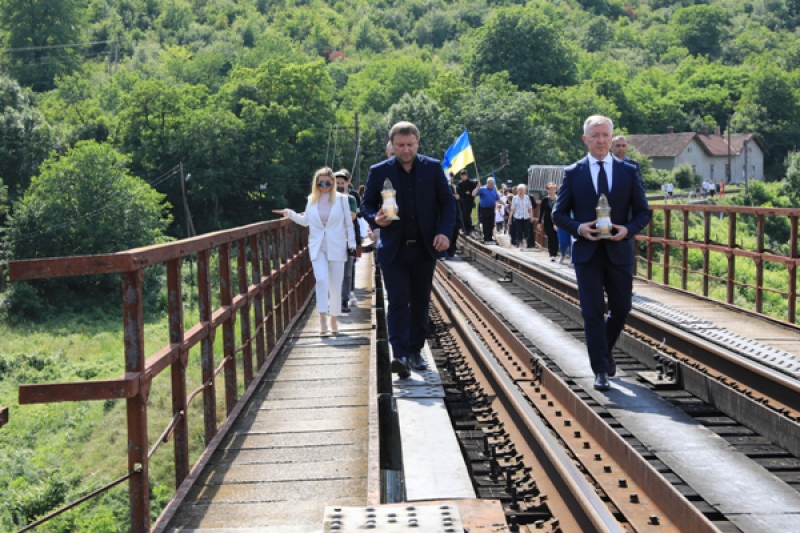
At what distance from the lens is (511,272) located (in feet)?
62.5

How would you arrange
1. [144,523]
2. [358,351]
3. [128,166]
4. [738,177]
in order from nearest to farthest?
[144,523]
[358,351]
[128,166]
[738,177]

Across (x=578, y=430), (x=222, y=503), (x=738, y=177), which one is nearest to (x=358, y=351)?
(x=578, y=430)

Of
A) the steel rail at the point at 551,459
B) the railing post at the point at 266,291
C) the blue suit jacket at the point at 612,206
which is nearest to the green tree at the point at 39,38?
the railing post at the point at 266,291

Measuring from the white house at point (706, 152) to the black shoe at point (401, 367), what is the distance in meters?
113

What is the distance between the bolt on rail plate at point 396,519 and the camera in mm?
4098

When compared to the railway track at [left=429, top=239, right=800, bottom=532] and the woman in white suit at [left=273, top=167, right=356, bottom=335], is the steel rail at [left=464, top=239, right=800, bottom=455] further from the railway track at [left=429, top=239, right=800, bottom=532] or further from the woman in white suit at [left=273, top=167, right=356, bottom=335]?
the woman in white suit at [left=273, top=167, right=356, bottom=335]

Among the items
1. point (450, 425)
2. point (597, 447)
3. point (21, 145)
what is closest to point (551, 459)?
point (597, 447)

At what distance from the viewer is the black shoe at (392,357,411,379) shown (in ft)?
27.0

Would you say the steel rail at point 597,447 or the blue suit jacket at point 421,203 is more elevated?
the blue suit jacket at point 421,203

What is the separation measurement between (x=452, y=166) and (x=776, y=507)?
27.3 metres

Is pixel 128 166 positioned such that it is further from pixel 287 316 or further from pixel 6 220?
pixel 287 316

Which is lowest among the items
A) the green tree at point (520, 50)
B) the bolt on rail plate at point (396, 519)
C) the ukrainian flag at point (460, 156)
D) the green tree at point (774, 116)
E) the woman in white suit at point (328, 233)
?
the bolt on rail plate at point (396, 519)

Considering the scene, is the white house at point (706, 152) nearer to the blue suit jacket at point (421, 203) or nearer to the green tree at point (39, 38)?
the green tree at point (39, 38)

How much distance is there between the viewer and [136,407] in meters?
4.80
